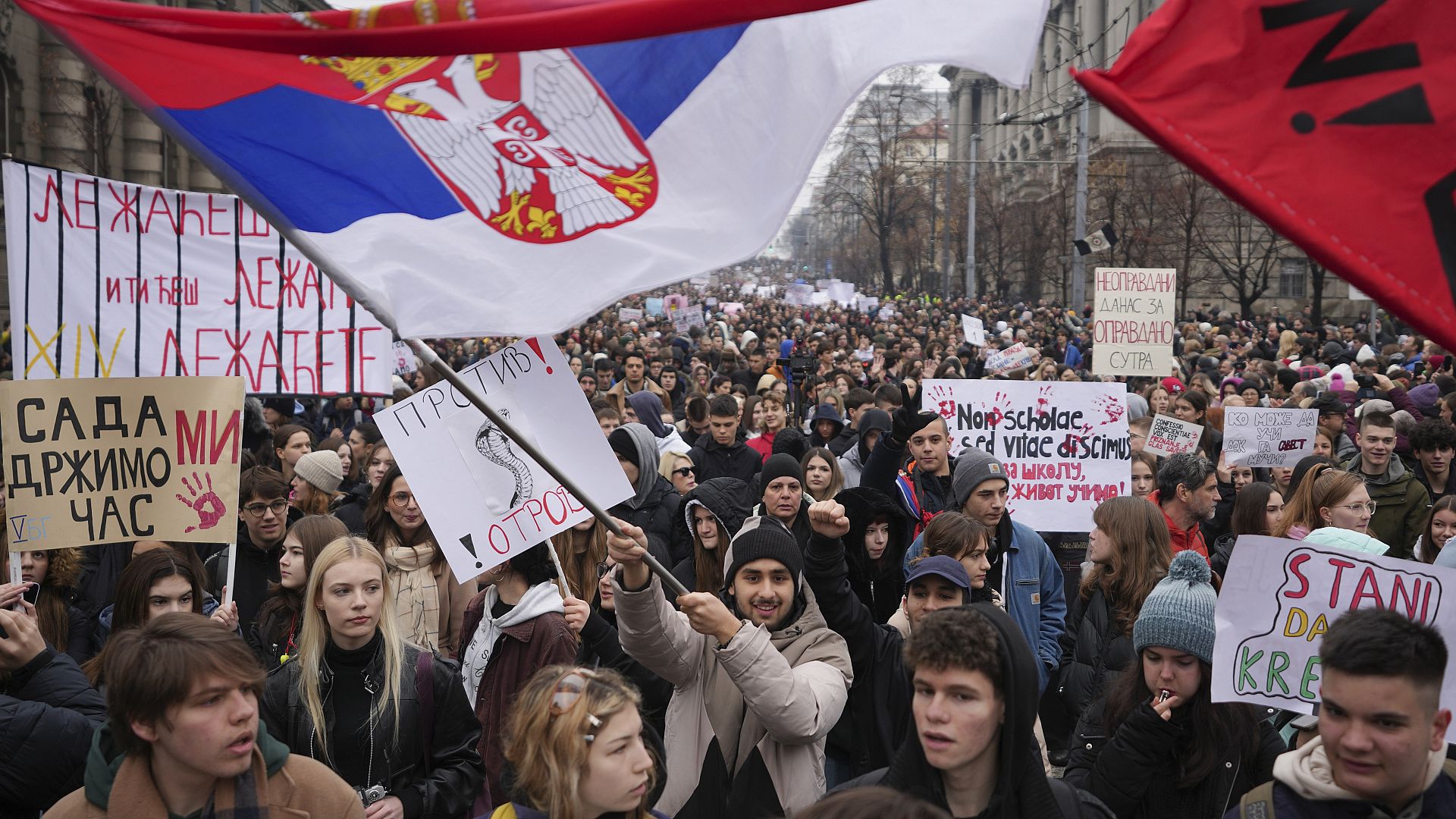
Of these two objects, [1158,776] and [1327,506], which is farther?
[1327,506]

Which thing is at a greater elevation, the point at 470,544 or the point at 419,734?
the point at 470,544

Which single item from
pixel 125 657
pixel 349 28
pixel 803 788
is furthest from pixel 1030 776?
pixel 349 28

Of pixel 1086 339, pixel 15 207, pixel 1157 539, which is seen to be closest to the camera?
pixel 15 207

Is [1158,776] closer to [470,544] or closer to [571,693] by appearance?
[571,693]

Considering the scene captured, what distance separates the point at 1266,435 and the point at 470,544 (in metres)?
6.63

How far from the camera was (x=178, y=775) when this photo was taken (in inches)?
121

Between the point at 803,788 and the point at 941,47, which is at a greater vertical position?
the point at 941,47

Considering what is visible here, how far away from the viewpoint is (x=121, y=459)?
5148 millimetres

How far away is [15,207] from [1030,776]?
4644 millimetres

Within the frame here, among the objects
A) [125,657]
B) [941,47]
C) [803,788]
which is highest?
[941,47]

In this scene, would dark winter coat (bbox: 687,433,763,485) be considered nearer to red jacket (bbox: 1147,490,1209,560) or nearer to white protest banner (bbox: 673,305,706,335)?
red jacket (bbox: 1147,490,1209,560)

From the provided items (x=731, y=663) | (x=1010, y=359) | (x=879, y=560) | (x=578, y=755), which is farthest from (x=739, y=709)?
(x=1010, y=359)

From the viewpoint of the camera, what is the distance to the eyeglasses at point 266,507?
6.58 meters

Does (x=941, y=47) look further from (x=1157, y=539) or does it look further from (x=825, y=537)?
(x=1157, y=539)
